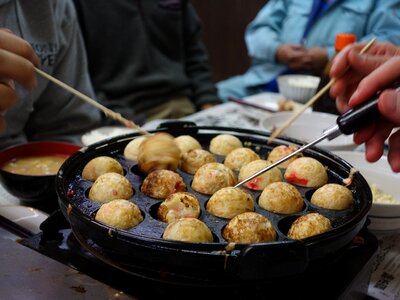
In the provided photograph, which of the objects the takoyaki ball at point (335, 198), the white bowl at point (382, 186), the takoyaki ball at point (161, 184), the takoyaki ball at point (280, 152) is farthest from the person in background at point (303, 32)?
the takoyaki ball at point (161, 184)

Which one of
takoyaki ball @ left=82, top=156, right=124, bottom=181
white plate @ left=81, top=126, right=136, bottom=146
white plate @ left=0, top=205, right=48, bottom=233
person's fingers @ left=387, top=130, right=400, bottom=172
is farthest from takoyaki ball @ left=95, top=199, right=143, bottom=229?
white plate @ left=81, top=126, right=136, bottom=146

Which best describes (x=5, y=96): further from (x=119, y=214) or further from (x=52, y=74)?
(x=52, y=74)

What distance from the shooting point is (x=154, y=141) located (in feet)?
4.49

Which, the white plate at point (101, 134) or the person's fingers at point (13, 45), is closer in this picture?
the person's fingers at point (13, 45)

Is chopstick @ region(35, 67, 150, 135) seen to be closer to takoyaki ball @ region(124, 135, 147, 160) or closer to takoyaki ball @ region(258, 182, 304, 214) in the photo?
takoyaki ball @ region(124, 135, 147, 160)

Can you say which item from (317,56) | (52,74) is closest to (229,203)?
(52,74)

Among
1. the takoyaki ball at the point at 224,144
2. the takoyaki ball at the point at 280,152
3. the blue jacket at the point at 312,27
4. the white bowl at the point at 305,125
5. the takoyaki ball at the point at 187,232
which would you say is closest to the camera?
the takoyaki ball at the point at 187,232

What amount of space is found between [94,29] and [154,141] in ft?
7.43

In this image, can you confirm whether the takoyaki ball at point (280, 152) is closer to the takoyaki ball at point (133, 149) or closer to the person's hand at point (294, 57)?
the takoyaki ball at point (133, 149)

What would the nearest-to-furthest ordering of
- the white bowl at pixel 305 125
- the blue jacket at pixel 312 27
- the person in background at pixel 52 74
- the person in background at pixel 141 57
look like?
the person in background at pixel 52 74
the white bowl at pixel 305 125
the person in background at pixel 141 57
the blue jacket at pixel 312 27

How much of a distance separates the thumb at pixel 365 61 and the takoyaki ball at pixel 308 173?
37 cm

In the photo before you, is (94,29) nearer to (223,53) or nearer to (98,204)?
(98,204)

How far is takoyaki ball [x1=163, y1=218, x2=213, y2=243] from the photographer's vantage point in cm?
100

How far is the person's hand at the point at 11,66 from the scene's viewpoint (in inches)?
45.1
